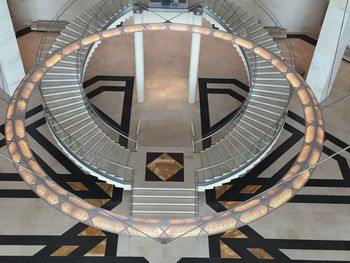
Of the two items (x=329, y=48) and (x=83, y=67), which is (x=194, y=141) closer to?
(x=83, y=67)

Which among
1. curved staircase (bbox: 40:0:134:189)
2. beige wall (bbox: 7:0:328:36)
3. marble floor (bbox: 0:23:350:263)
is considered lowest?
marble floor (bbox: 0:23:350:263)

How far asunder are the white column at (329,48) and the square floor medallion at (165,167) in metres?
5.21

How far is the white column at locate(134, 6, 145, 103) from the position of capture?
12.2m

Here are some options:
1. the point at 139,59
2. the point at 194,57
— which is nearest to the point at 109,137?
the point at 139,59

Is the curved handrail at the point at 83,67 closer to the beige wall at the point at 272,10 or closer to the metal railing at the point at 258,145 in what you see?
the metal railing at the point at 258,145

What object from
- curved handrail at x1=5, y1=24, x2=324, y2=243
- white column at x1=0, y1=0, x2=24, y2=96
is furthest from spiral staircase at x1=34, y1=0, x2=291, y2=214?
curved handrail at x1=5, y1=24, x2=324, y2=243

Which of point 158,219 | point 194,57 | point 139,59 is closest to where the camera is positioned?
point 158,219

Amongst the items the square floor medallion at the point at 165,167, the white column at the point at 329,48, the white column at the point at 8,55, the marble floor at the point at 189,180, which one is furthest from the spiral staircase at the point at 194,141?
the white column at the point at 329,48

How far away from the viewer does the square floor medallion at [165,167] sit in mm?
12039

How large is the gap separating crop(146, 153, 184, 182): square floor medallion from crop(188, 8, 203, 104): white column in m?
2.47

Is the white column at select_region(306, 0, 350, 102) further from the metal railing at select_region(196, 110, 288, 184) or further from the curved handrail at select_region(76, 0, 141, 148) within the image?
the curved handrail at select_region(76, 0, 141, 148)

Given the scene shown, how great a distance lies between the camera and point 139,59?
13.2 meters

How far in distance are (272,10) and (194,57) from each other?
5676 mm

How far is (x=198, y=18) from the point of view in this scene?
12258 mm
